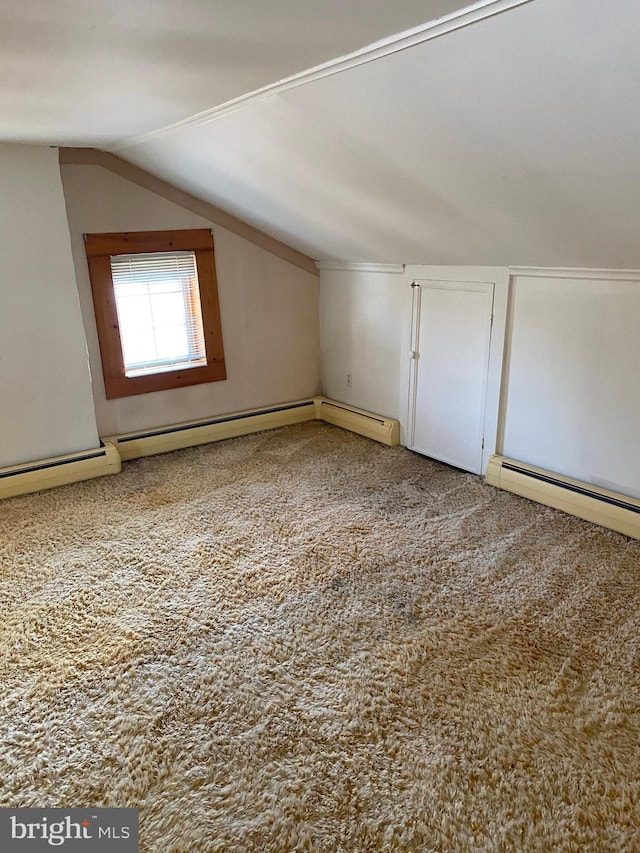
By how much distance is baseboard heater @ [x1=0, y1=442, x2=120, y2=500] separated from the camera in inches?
146

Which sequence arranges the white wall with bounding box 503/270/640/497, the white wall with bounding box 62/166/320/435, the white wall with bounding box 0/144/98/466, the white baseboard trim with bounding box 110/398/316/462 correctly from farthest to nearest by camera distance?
the white baseboard trim with bounding box 110/398/316/462 < the white wall with bounding box 62/166/320/435 < the white wall with bounding box 0/144/98/466 < the white wall with bounding box 503/270/640/497

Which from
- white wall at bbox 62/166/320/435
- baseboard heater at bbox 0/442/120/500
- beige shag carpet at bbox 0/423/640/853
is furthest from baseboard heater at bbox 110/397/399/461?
beige shag carpet at bbox 0/423/640/853

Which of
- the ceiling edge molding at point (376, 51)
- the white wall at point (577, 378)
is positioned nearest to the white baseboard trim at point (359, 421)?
the white wall at point (577, 378)

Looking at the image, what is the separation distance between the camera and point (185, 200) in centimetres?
429

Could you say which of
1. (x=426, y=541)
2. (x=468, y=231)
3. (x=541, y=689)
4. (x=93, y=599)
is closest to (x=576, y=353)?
(x=468, y=231)

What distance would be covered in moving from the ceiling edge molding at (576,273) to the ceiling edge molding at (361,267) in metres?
0.99

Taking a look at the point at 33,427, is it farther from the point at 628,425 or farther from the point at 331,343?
the point at 628,425

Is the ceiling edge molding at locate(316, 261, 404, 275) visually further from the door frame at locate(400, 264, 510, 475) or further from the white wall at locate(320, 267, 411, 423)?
the door frame at locate(400, 264, 510, 475)

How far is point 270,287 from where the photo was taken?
4.80m

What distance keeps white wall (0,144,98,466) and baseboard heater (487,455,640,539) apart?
2751mm

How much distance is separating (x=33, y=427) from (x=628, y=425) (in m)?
3.56

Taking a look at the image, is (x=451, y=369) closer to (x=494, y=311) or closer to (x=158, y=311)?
(x=494, y=311)

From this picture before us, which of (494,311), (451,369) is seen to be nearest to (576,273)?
(494,311)

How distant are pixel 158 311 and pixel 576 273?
2838 mm
